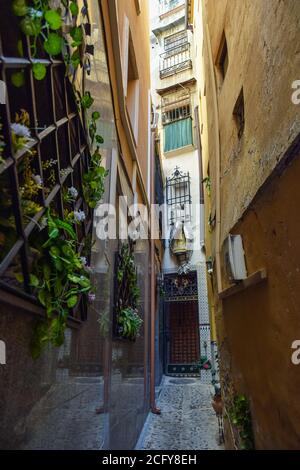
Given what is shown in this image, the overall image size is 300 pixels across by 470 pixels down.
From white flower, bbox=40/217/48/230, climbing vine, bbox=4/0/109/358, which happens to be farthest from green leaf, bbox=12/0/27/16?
white flower, bbox=40/217/48/230

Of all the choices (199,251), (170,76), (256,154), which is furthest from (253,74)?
(170,76)

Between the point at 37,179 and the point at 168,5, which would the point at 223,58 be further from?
the point at 168,5

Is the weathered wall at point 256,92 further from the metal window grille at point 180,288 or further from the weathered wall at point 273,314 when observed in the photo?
the metal window grille at point 180,288

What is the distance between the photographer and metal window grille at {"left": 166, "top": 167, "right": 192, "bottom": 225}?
11.0 m

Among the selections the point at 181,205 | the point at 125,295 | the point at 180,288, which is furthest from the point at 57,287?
the point at 181,205

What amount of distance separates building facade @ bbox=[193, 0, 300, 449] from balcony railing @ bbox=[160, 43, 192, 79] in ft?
30.8

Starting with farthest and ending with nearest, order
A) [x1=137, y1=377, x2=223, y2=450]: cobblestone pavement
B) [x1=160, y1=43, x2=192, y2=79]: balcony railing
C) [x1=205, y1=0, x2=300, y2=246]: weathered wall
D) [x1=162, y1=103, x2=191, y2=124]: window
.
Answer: [x1=160, y1=43, x2=192, y2=79]: balcony railing < [x1=162, y1=103, x2=191, y2=124]: window < [x1=137, y1=377, x2=223, y2=450]: cobblestone pavement < [x1=205, y1=0, x2=300, y2=246]: weathered wall

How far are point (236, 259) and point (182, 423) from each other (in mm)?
3989

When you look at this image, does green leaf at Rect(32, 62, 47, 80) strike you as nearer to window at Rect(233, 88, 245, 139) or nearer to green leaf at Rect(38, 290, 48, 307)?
green leaf at Rect(38, 290, 48, 307)

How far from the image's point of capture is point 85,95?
1.95 meters

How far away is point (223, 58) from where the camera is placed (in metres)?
4.73

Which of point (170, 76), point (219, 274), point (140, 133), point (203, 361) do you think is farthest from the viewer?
point (170, 76)

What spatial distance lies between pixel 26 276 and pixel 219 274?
10.9ft
